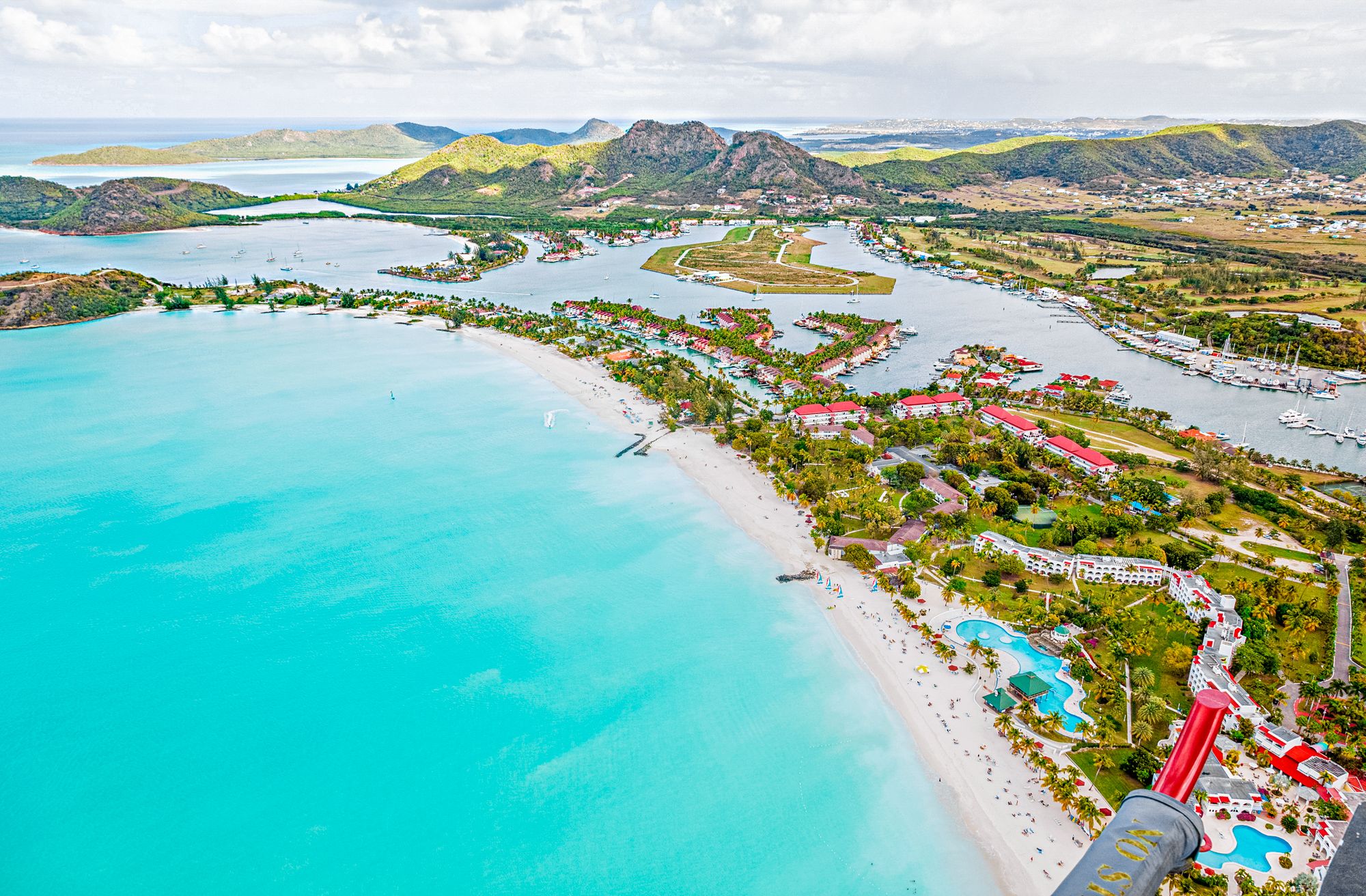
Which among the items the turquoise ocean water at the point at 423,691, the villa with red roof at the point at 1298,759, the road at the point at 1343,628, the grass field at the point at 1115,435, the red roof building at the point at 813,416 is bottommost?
the turquoise ocean water at the point at 423,691

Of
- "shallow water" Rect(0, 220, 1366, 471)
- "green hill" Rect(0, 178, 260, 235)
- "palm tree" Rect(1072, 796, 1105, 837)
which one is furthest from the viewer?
"green hill" Rect(0, 178, 260, 235)

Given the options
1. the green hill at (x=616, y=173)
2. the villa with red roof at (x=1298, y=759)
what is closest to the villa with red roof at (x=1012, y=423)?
the villa with red roof at (x=1298, y=759)

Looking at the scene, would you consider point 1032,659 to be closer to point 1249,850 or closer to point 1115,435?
point 1249,850

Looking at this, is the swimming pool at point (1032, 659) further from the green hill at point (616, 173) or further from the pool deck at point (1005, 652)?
the green hill at point (616, 173)

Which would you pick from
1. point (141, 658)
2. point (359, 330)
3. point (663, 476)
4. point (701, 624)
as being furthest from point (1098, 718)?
point (359, 330)

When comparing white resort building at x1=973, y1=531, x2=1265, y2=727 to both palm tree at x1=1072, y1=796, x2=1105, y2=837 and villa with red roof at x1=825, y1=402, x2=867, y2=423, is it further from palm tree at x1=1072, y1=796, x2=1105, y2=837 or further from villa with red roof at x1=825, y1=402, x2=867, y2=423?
villa with red roof at x1=825, y1=402, x2=867, y2=423

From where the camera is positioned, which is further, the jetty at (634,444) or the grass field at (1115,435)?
the jetty at (634,444)

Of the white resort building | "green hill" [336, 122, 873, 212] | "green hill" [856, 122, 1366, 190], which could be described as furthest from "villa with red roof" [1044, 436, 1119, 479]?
"green hill" [856, 122, 1366, 190]
